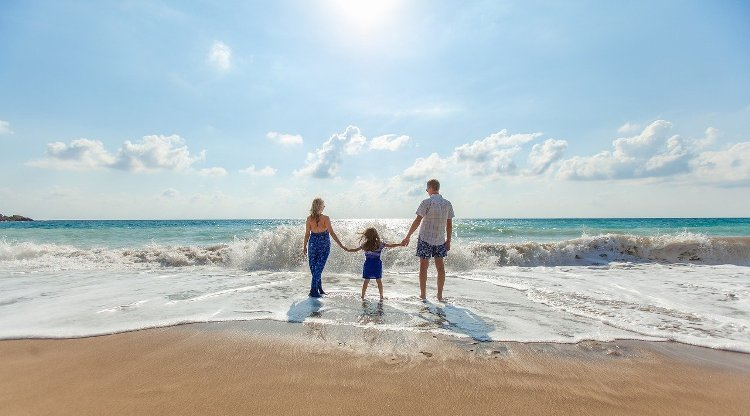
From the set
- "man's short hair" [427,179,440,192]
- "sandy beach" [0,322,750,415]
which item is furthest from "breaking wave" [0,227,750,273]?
"sandy beach" [0,322,750,415]

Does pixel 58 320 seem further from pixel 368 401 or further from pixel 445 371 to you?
pixel 445 371

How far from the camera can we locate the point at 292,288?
26.7ft

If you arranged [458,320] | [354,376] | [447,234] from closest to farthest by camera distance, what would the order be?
[354,376] → [458,320] → [447,234]

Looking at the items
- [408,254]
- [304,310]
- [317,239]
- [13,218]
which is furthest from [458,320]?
[13,218]

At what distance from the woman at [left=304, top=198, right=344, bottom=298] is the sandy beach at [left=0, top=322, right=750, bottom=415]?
272 cm

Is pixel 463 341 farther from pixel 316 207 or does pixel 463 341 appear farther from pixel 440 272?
pixel 316 207

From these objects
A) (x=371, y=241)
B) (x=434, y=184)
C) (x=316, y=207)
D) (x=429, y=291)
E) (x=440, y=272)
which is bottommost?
(x=429, y=291)

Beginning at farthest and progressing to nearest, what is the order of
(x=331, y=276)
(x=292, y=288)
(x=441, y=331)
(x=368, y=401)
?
(x=331, y=276), (x=292, y=288), (x=441, y=331), (x=368, y=401)

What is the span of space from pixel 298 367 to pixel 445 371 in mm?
1392

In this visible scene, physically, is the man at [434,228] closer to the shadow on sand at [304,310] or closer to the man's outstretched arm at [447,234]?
the man's outstretched arm at [447,234]

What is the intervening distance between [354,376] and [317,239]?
436cm

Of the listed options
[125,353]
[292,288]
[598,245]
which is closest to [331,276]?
[292,288]

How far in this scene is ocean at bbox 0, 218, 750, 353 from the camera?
202 inches

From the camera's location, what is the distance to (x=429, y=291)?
314 inches
